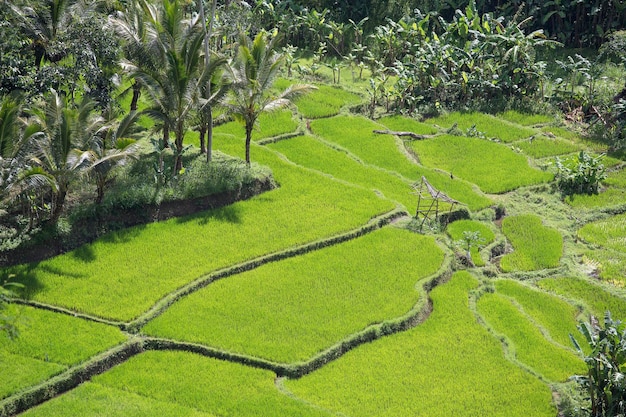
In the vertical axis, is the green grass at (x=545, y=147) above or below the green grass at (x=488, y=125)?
below

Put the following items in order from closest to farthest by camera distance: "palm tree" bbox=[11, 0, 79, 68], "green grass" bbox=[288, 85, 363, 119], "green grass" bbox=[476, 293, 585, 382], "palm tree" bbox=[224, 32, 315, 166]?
"green grass" bbox=[476, 293, 585, 382] → "palm tree" bbox=[224, 32, 315, 166] → "palm tree" bbox=[11, 0, 79, 68] → "green grass" bbox=[288, 85, 363, 119]

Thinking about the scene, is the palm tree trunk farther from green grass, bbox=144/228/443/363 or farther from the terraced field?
green grass, bbox=144/228/443/363

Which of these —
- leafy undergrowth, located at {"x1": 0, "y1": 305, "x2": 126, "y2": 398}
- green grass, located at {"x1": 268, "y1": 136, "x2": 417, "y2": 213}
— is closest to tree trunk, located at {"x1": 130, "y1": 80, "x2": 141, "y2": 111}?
green grass, located at {"x1": 268, "y1": 136, "x2": 417, "y2": 213}

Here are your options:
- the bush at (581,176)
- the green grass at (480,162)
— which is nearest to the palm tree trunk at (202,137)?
the green grass at (480,162)

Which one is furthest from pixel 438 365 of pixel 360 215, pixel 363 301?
pixel 360 215

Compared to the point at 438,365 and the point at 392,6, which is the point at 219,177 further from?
the point at 392,6

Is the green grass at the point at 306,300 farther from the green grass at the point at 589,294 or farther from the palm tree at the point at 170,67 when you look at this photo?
→ the palm tree at the point at 170,67

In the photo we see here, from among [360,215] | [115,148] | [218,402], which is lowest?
[218,402]
